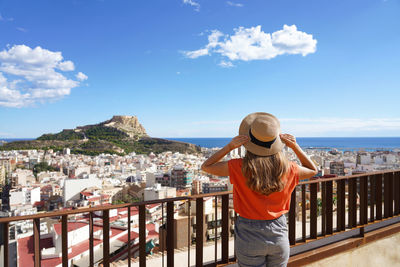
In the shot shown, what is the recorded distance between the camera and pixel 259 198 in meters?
1.25

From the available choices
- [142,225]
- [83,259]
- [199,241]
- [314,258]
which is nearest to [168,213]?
[142,225]

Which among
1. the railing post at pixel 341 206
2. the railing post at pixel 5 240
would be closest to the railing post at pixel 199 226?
the railing post at pixel 5 240

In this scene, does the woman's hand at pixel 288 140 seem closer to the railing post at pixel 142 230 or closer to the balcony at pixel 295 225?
the balcony at pixel 295 225

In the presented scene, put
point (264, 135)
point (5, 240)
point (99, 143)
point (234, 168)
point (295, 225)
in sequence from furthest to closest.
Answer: point (99, 143) < point (295, 225) < point (5, 240) < point (234, 168) < point (264, 135)

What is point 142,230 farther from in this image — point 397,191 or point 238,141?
point 397,191

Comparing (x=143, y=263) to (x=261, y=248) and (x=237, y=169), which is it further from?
(x=237, y=169)

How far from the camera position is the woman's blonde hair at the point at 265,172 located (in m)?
1.18

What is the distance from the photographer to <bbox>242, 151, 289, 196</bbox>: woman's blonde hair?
118 cm

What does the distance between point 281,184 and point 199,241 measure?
1.09 m

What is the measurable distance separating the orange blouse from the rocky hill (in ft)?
223

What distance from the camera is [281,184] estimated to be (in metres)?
1.20

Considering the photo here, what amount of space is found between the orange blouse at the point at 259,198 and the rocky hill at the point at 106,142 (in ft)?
223

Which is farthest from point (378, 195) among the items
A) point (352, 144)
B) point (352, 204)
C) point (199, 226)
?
point (352, 144)

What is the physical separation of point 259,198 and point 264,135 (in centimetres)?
32
